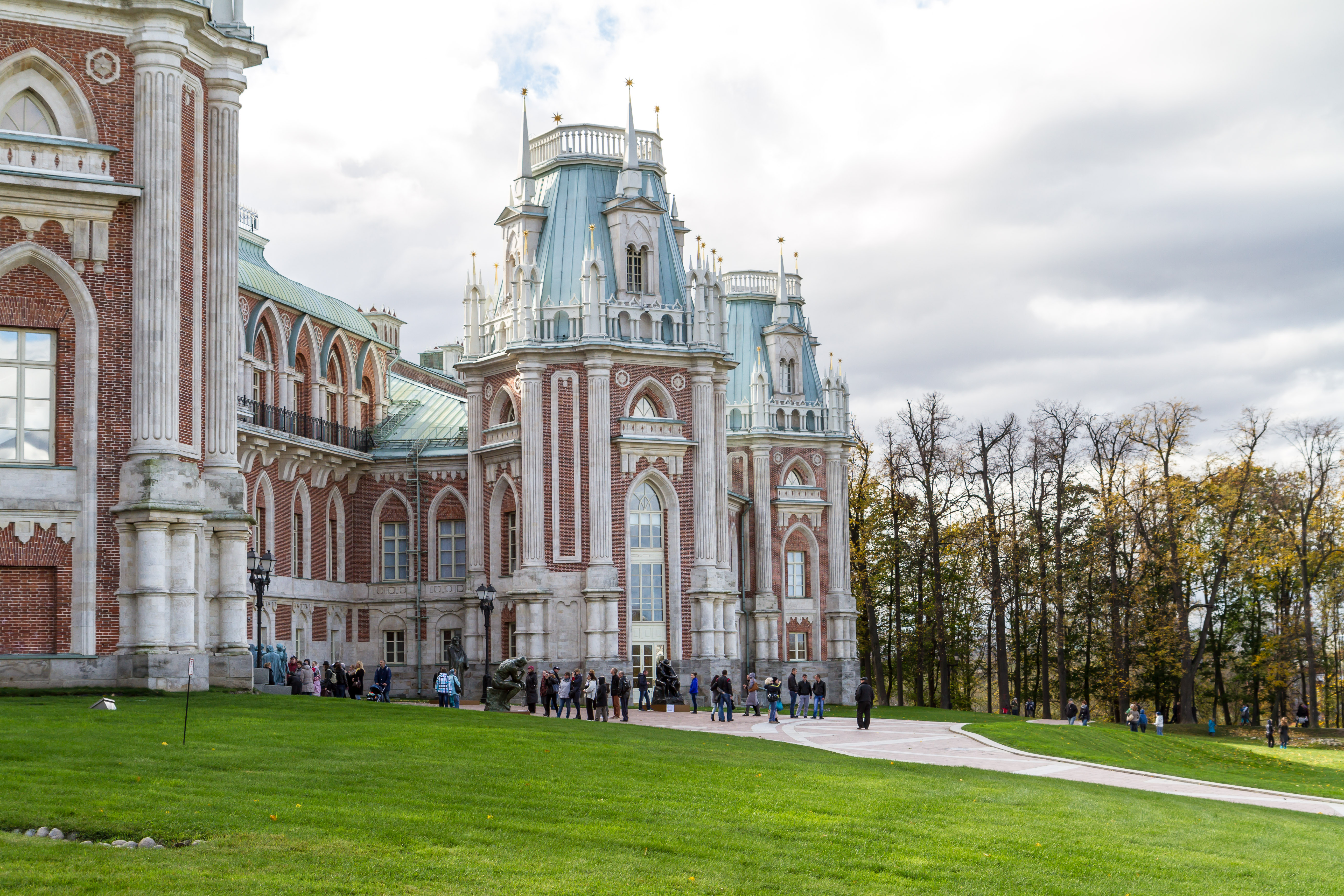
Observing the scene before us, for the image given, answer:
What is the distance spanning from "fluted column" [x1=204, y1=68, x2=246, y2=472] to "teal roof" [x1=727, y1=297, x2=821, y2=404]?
36.1 m

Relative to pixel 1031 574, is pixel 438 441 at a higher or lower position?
higher

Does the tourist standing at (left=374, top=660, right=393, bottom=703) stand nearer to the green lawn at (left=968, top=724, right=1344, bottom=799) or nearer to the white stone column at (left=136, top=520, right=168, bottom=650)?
the white stone column at (left=136, top=520, right=168, bottom=650)

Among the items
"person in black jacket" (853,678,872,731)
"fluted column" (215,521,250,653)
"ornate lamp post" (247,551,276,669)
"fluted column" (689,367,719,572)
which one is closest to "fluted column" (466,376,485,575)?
"fluted column" (689,367,719,572)

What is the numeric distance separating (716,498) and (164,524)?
2696 cm

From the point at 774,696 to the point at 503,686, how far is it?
394 inches

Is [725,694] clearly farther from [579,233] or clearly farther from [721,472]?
[579,233]

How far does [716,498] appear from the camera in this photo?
50.2m

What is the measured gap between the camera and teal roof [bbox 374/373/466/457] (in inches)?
2090

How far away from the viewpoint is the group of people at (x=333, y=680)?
37.2 meters

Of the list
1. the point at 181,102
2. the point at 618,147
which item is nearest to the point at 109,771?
the point at 181,102

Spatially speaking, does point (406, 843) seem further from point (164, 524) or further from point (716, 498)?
point (716, 498)

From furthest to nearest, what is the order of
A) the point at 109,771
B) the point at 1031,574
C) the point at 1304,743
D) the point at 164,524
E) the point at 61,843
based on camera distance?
1. the point at 1031,574
2. the point at 1304,743
3. the point at 164,524
4. the point at 109,771
5. the point at 61,843

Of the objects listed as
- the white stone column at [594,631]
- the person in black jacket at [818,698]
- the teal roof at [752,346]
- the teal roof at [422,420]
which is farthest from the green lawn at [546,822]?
the teal roof at [752,346]

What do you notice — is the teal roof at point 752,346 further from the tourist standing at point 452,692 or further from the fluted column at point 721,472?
the tourist standing at point 452,692
